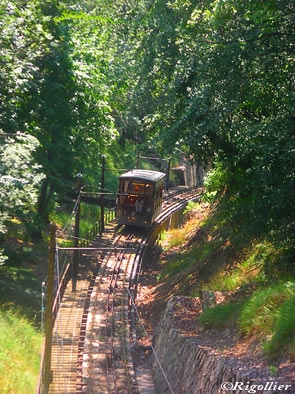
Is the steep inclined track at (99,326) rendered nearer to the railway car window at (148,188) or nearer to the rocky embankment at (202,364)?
the rocky embankment at (202,364)

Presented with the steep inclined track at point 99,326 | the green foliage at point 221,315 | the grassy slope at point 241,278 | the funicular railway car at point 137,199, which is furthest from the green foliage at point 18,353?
the funicular railway car at point 137,199

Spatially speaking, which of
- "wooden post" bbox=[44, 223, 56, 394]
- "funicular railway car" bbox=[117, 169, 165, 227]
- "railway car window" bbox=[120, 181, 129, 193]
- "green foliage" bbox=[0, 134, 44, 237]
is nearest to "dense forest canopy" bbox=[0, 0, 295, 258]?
"green foliage" bbox=[0, 134, 44, 237]

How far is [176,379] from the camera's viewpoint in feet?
48.0

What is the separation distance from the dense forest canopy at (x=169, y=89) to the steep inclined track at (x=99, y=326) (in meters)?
4.12

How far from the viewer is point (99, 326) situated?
2178 centimetres

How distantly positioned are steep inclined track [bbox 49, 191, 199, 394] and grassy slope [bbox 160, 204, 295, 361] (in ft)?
7.35

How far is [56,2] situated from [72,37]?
1.85 m

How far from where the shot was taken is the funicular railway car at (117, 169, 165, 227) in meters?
34.9

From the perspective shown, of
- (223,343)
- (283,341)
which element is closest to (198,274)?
(223,343)

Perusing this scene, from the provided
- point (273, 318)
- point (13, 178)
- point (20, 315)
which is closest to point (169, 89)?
point (13, 178)

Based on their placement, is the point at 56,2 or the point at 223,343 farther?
the point at 56,2

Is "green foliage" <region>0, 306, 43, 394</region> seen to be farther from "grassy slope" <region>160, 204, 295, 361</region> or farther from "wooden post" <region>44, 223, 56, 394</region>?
"grassy slope" <region>160, 204, 295, 361</region>

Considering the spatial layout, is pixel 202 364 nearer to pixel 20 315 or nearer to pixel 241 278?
pixel 241 278

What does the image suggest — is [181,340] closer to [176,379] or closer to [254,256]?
Result: [176,379]
